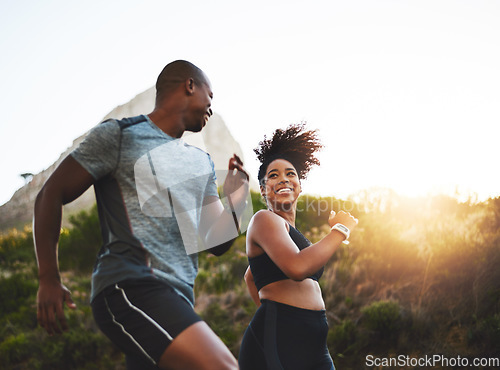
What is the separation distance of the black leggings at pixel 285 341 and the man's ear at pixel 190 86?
129cm

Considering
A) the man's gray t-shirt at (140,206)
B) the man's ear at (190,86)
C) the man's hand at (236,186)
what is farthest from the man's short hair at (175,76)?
the man's hand at (236,186)

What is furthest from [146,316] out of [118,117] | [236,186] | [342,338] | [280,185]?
[118,117]

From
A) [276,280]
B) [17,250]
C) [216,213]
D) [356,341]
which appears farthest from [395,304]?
[17,250]

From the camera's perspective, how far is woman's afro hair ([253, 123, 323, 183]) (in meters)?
3.32

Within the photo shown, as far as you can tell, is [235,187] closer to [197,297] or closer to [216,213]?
[216,213]

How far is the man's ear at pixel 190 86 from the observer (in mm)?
2332

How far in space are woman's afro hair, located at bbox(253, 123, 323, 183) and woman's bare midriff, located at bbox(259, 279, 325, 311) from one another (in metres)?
0.86

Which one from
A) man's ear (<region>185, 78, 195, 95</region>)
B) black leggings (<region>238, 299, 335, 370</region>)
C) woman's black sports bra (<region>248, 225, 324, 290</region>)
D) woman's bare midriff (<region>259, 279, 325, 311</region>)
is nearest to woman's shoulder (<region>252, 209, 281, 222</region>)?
woman's black sports bra (<region>248, 225, 324, 290</region>)

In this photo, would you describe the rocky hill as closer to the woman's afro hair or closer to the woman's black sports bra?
the woman's afro hair

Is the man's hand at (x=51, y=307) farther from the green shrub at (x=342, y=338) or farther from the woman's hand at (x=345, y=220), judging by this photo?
the green shrub at (x=342, y=338)

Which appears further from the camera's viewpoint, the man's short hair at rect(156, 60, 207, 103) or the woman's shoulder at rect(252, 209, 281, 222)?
the woman's shoulder at rect(252, 209, 281, 222)

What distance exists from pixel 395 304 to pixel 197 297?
4.82 m

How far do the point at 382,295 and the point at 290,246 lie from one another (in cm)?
551

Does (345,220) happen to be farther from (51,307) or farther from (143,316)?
(51,307)
